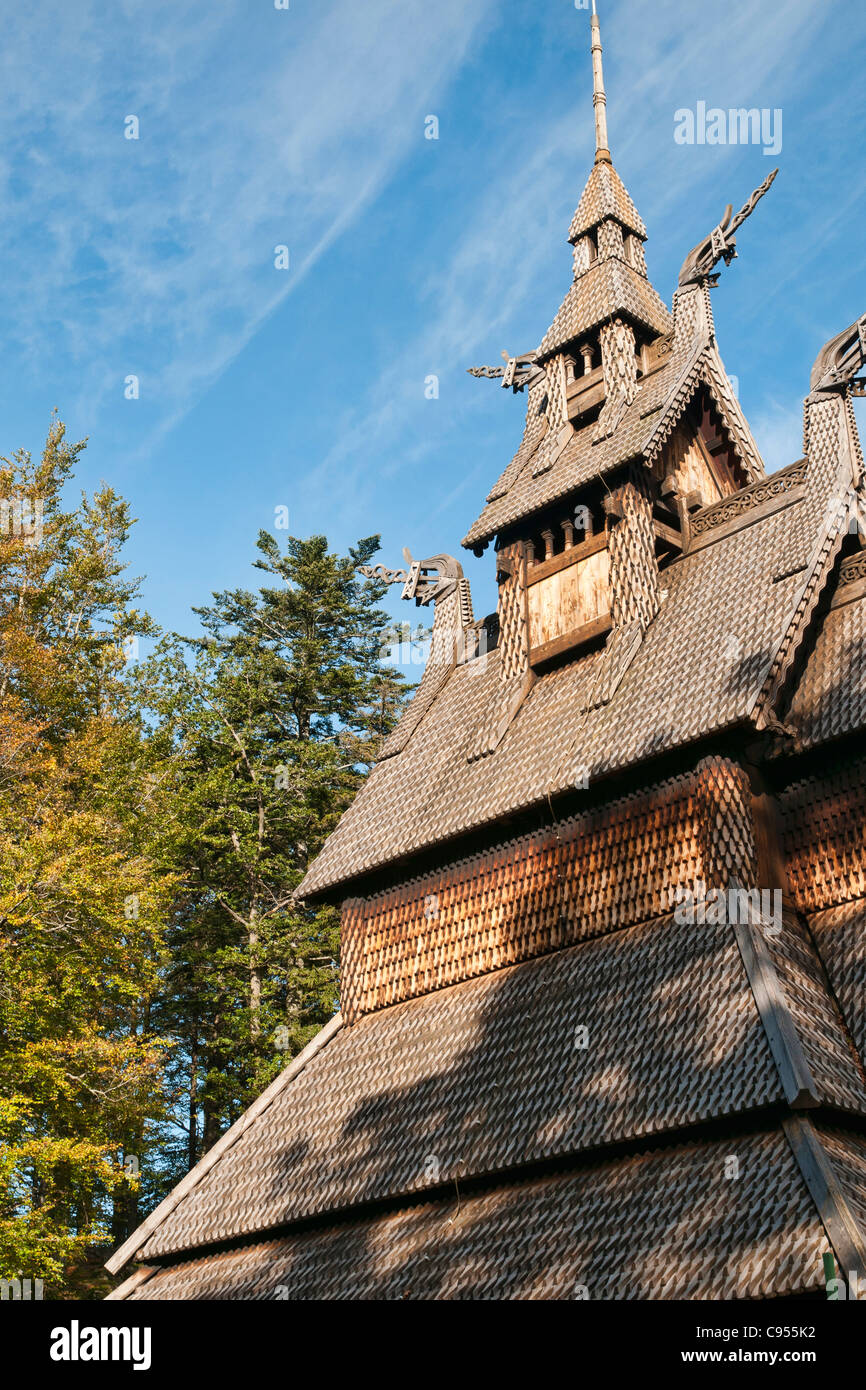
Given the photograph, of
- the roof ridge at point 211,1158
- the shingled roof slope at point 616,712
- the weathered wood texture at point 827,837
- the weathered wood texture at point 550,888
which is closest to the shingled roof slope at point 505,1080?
the roof ridge at point 211,1158

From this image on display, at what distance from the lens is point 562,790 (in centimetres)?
1588

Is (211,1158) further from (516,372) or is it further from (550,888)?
(516,372)

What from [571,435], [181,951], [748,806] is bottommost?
[748,806]

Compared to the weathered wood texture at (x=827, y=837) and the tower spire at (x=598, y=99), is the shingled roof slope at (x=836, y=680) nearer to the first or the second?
the weathered wood texture at (x=827, y=837)

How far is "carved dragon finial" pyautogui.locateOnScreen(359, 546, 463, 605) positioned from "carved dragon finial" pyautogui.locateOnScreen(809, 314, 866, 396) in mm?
7514

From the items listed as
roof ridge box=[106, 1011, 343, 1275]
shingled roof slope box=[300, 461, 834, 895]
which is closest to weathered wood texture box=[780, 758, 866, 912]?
shingled roof slope box=[300, 461, 834, 895]

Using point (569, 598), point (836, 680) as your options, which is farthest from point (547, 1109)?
point (569, 598)

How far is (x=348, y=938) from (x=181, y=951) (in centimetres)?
1383

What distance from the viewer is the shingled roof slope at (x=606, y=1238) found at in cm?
1016

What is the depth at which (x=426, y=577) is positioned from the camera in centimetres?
2342

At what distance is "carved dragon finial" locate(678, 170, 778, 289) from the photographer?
64.3ft

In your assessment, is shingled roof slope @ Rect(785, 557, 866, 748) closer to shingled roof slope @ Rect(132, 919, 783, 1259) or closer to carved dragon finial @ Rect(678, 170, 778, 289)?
shingled roof slope @ Rect(132, 919, 783, 1259)
